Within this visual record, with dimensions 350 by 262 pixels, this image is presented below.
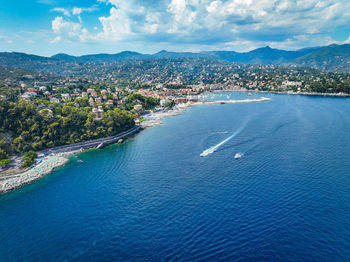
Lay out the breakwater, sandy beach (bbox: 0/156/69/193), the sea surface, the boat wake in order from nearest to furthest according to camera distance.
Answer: the sea surface → sandy beach (bbox: 0/156/69/193) → the breakwater → the boat wake

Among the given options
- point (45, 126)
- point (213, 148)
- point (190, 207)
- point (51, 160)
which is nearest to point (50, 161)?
point (51, 160)

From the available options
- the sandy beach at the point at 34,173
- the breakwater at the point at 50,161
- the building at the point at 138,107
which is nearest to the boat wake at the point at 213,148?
the breakwater at the point at 50,161

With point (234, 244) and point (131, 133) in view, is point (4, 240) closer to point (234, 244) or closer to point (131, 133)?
point (234, 244)

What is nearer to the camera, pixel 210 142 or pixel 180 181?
pixel 180 181

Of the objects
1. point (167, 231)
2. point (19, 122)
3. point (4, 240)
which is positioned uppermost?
point (19, 122)

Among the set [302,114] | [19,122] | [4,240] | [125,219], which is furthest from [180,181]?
[302,114]

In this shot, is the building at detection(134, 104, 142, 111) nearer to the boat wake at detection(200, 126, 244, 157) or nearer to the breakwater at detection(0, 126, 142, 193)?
the breakwater at detection(0, 126, 142, 193)

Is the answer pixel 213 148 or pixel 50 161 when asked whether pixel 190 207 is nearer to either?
pixel 213 148

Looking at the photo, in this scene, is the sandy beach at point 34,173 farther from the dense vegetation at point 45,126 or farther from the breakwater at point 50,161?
the dense vegetation at point 45,126

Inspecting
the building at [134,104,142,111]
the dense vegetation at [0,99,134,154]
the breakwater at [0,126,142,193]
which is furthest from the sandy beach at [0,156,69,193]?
the building at [134,104,142,111]
